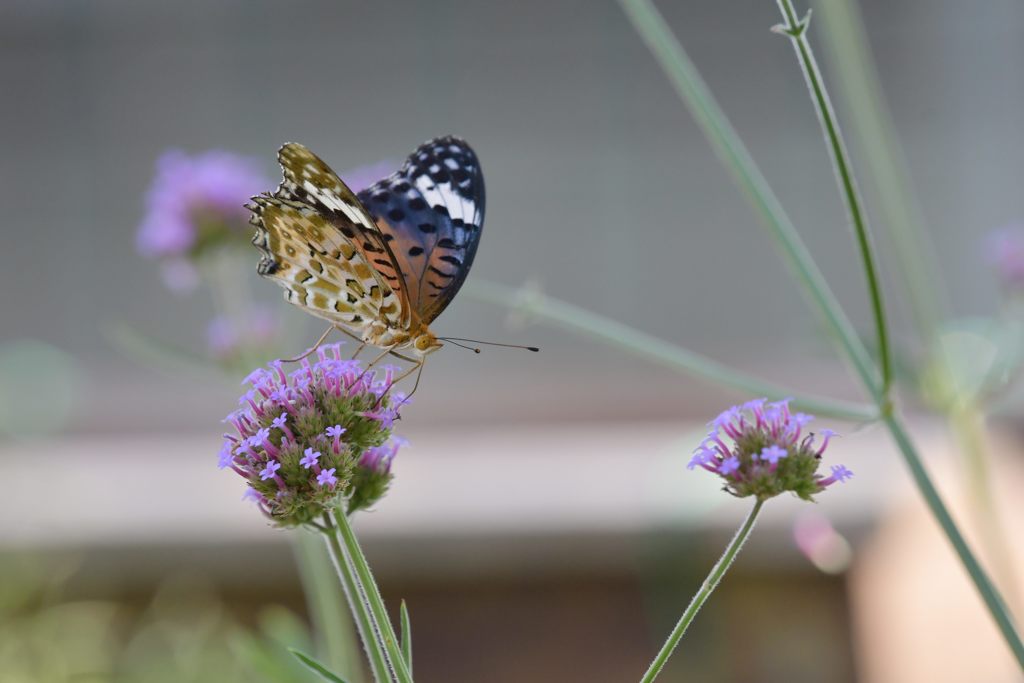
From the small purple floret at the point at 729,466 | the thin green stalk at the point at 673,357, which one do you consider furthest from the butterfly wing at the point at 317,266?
the small purple floret at the point at 729,466

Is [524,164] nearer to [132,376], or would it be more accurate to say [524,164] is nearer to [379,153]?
[379,153]

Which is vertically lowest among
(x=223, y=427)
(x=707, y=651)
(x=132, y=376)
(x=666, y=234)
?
(x=707, y=651)

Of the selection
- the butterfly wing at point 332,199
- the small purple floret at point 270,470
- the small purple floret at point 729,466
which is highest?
the butterfly wing at point 332,199

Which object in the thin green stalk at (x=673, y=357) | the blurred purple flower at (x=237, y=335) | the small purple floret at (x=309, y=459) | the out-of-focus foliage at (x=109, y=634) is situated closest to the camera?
the small purple floret at (x=309, y=459)

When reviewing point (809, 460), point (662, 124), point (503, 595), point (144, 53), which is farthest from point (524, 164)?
point (809, 460)

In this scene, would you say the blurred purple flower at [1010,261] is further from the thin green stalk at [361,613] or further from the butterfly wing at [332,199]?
the thin green stalk at [361,613]

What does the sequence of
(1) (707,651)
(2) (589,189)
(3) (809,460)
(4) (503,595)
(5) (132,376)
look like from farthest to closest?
(2) (589,189), (5) (132,376), (4) (503,595), (1) (707,651), (3) (809,460)

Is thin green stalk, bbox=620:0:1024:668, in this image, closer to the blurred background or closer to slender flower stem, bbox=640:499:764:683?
slender flower stem, bbox=640:499:764:683
